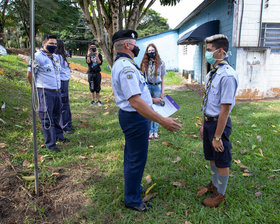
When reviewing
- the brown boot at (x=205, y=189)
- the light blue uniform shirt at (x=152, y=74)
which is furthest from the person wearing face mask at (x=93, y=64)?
the brown boot at (x=205, y=189)

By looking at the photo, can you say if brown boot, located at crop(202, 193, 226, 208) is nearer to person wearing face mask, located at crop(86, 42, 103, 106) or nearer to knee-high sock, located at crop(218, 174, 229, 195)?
knee-high sock, located at crop(218, 174, 229, 195)

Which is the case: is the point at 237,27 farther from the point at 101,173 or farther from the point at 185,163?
the point at 101,173

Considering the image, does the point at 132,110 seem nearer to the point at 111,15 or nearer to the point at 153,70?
the point at 153,70

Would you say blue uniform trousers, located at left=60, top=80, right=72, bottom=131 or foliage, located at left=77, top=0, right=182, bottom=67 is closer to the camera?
blue uniform trousers, located at left=60, top=80, right=72, bottom=131

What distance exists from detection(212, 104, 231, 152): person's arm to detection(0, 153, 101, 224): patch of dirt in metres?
1.71

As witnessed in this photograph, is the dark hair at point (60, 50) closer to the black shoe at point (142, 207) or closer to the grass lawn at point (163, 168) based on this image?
the grass lawn at point (163, 168)

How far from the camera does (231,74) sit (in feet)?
7.72

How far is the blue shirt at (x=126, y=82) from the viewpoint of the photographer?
86.4 inches

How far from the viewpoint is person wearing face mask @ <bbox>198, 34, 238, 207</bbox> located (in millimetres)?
2362

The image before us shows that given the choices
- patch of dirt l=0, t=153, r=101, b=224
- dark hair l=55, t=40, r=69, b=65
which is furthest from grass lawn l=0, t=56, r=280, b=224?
dark hair l=55, t=40, r=69, b=65

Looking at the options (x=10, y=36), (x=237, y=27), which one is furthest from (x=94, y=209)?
(x=10, y=36)

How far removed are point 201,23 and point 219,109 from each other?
1259 cm

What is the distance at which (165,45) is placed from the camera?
20594 mm

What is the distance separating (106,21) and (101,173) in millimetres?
7400
